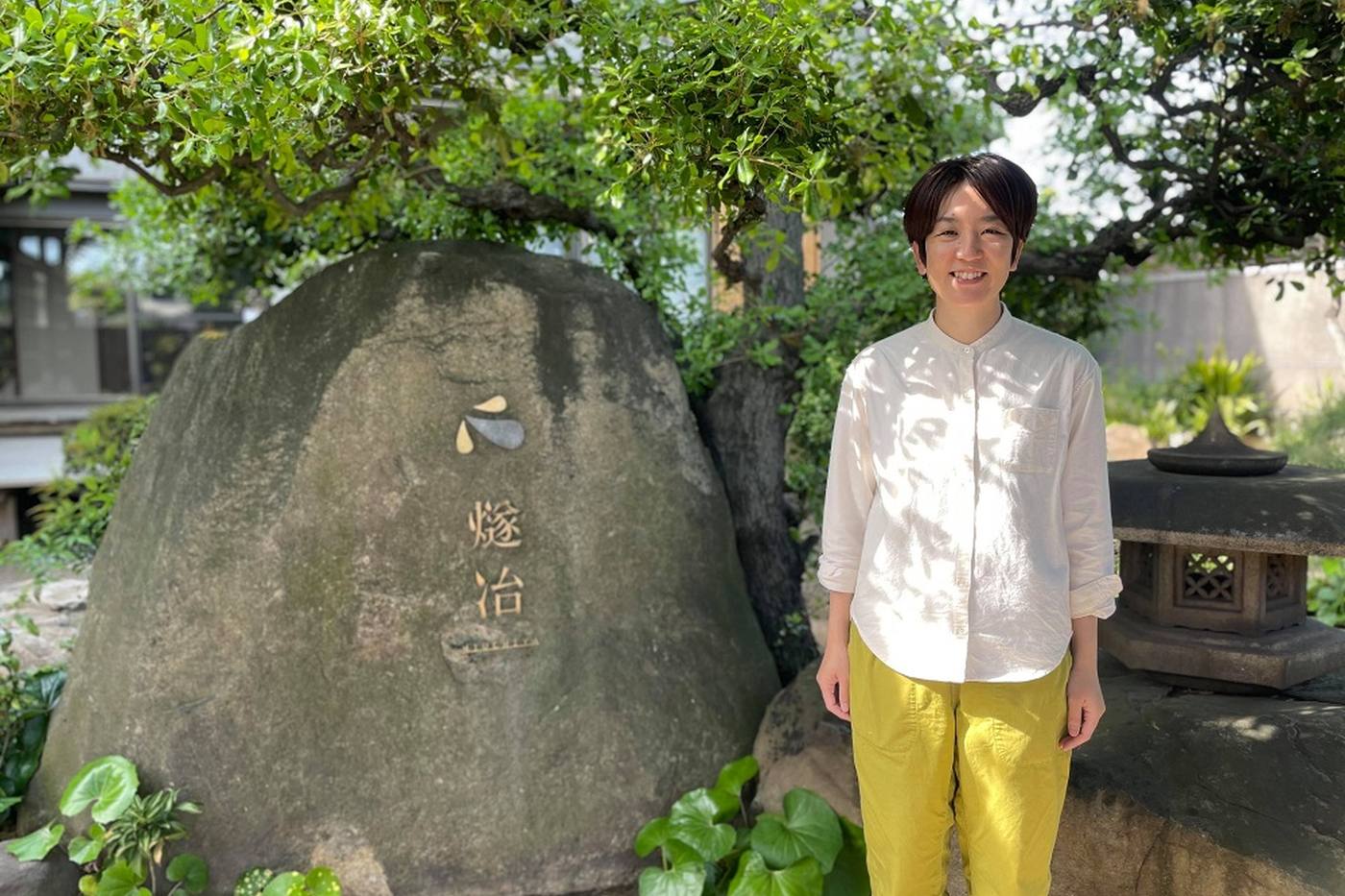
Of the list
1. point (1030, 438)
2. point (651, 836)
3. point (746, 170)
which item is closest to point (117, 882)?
point (651, 836)

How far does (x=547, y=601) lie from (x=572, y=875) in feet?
2.94

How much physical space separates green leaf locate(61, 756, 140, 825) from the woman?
231 centimetres

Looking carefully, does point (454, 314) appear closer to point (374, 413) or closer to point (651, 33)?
point (374, 413)

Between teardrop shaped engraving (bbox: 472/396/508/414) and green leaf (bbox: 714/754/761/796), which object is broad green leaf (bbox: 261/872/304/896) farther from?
teardrop shaped engraving (bbox: 472/396/508/414)

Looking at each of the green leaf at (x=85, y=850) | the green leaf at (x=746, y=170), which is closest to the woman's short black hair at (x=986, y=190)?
the green leaf at (x=746, y=170)

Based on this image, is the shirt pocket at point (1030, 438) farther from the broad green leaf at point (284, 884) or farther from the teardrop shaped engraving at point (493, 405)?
the broad green leaf at point (284, 884)

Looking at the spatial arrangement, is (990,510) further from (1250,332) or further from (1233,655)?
(1250,332)

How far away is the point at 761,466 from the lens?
4.23m

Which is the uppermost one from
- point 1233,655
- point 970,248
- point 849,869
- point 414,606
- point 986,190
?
point 986,190

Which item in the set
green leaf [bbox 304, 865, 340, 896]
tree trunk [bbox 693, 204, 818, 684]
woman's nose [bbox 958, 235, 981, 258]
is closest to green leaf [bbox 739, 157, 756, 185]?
woman's nose [bbox 958, 235, 981, 258]

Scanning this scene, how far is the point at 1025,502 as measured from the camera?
212 cm

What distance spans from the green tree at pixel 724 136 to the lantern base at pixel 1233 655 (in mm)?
1299

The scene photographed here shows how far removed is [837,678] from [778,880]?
3.31ft

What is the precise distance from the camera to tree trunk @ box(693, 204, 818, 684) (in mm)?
4180
